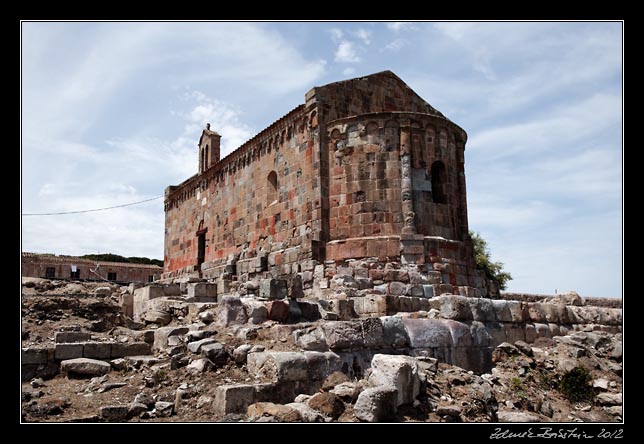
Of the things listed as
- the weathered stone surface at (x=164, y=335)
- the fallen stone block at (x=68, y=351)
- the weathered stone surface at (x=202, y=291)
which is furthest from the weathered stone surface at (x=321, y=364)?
the weathered stone surface at (x=202, y=291)

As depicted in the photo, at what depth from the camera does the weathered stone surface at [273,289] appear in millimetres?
11102

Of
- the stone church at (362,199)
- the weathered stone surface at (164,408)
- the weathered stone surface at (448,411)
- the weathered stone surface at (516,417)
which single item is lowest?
the weathered stone surface at (516,417)

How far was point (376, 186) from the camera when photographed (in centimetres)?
1432

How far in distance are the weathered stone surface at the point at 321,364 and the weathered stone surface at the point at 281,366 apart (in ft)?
0.26

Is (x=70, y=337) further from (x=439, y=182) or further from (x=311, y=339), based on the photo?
(x=439, y=182)

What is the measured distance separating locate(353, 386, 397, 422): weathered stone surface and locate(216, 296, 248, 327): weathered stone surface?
3742 mm

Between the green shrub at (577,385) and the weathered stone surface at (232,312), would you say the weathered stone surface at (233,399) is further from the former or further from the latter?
the green shrub at (577,385)

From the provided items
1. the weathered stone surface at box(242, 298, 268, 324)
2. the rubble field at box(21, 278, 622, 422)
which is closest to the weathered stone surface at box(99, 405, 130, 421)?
the rubble field at box(21, 278, 622, 422)

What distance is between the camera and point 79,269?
130 feet

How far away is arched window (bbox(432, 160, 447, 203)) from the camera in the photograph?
1509 centimetres

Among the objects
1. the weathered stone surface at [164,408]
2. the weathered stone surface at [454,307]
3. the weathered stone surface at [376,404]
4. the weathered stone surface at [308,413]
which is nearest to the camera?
the weathered stone surface at [308,413]

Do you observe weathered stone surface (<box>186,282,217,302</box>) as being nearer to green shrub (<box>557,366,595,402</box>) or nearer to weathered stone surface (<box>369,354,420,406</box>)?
weathered stone surface (<box>369,354,420,406</box>)
